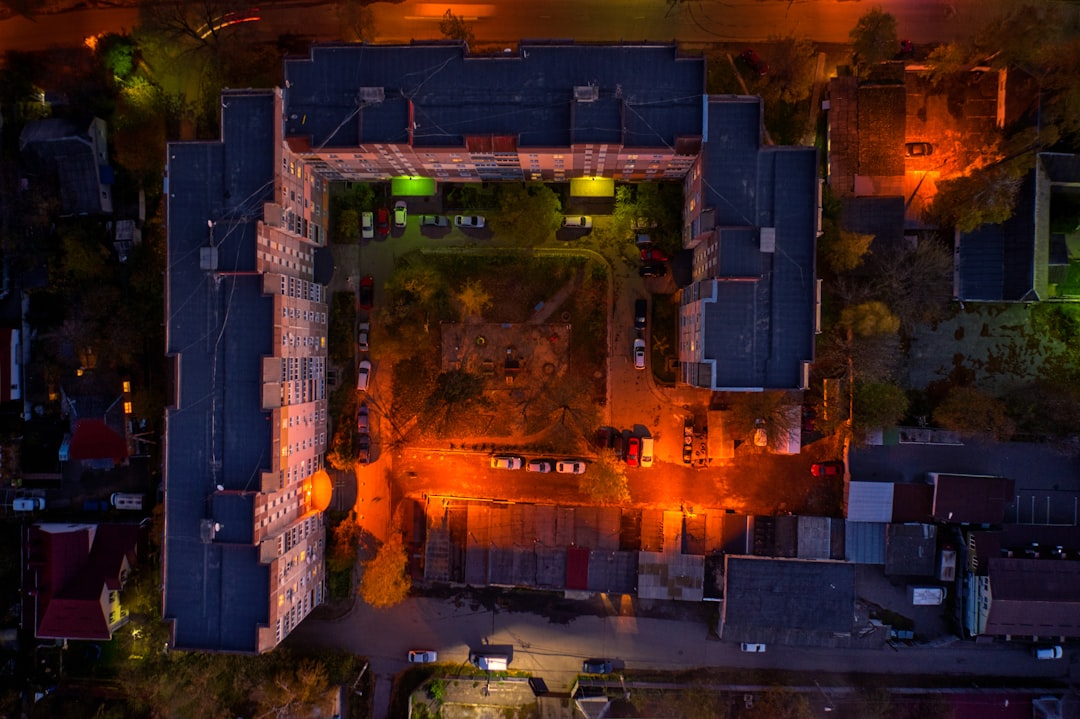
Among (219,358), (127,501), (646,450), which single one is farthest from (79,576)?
(646,450)

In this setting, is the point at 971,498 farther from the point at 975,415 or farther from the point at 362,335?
the point at 362,335

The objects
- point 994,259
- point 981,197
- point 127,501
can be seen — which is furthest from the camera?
point 127,501

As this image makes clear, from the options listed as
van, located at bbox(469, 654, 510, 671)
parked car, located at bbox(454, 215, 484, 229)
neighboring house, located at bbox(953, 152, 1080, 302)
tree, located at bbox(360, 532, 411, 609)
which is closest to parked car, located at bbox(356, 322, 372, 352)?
parked car, located at bbox(454, 215, 484, 229)

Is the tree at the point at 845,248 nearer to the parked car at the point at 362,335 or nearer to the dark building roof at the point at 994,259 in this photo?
the dark building roof at the point at 994,259

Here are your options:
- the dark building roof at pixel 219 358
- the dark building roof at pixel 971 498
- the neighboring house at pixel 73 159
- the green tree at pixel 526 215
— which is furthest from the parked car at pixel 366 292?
the dark building roof at pixel 971 498

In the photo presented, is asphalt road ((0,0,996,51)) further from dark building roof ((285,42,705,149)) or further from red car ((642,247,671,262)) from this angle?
red car ((642,247,671,262))
